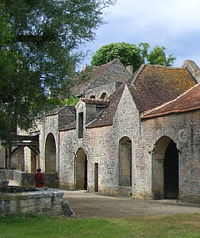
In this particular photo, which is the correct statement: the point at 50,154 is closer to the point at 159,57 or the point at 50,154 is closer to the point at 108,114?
the point at 108,114

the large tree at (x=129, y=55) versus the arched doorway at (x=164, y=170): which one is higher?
the large tree at (x=129, y=55)

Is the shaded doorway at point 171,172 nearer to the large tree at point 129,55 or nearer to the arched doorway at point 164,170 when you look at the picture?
the arched doorway at point 164,170

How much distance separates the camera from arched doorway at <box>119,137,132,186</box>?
2209 cm

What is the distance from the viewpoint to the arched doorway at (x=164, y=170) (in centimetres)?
1928

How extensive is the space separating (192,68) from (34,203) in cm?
1672

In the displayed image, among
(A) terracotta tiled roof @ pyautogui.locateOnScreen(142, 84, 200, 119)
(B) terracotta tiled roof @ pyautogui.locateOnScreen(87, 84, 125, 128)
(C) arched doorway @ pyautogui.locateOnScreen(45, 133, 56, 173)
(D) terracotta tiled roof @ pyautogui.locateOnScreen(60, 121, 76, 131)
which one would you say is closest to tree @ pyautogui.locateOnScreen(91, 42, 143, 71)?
(C) arched doorway @ pyautogui.locateOnScreen(45, 133, 56, 173)

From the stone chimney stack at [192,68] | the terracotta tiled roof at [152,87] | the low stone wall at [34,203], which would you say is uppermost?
the stone chimney stack at [192,68]

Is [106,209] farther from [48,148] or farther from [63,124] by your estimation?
[48,148]

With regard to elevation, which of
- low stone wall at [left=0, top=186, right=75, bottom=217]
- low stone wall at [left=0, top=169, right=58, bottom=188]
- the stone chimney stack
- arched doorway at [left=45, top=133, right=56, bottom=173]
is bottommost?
low stone wall at [left=0, top=169, right=58, bottom=188]

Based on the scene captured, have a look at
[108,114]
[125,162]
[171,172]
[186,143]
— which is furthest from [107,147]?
[186,143]

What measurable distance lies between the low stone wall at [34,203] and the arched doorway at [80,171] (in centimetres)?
1458

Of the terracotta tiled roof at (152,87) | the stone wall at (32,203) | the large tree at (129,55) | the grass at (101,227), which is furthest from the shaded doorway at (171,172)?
the large tree at (129,55)

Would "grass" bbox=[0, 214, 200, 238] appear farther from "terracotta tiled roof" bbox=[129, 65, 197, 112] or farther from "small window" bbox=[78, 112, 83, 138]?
"small window" bbox=[78, 112, 83, 138]

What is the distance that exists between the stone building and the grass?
5.35 metres
